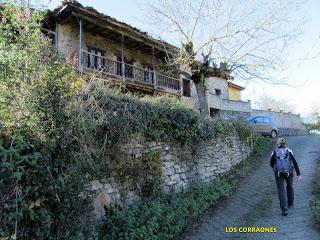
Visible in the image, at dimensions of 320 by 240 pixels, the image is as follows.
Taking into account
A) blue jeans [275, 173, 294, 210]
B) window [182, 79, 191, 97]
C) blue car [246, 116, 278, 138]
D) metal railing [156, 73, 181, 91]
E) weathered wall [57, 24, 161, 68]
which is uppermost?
weathered wall [57, 24, 161, 68]

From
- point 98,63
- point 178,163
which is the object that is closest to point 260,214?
point 178,163

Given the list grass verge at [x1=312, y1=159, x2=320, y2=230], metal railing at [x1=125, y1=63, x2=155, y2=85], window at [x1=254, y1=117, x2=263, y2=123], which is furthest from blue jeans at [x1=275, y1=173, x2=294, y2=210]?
window at [x1=254, y1=117, x2=263, y2=123]

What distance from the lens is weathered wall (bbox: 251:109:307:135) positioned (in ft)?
84.4

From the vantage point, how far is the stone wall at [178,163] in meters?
5.83

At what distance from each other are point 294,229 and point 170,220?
2462 mm

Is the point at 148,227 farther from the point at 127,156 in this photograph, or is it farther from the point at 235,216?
the point at 235,216

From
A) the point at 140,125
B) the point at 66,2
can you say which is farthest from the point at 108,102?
the point at 66,2

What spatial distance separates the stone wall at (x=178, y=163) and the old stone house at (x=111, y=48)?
2.54 metres

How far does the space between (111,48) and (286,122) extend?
18.6 metres

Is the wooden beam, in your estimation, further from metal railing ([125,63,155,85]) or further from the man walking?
the man walking

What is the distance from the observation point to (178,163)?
27.2ft

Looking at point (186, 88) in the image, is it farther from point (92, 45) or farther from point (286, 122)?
point (286, 122)

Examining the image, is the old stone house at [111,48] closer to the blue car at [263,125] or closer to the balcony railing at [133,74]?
the balcony railing at [133,74]

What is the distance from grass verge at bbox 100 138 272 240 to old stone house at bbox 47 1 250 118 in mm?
4749
